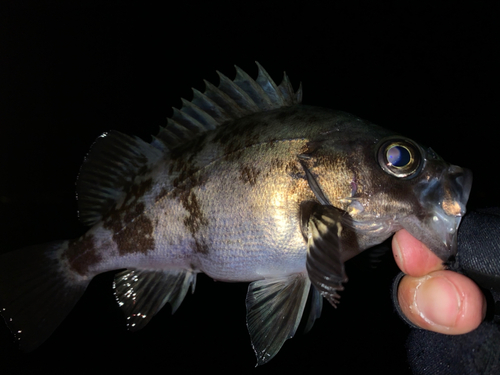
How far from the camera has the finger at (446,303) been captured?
2.40 ft

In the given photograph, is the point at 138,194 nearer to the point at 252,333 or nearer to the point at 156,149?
the point at 156,149

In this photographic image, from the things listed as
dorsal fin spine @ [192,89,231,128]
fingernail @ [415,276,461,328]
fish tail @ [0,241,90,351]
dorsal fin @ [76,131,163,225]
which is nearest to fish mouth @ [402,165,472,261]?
fingernail @ [415,276,461,328]

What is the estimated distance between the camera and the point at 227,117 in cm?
103

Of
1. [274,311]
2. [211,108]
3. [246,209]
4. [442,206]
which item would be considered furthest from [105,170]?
[442,206]

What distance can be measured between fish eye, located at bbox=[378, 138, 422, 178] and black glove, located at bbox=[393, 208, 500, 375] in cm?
26

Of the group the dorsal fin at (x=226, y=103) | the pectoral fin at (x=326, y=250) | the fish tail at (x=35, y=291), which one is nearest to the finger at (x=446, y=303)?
the pectoral fin at (x=326, y=250)

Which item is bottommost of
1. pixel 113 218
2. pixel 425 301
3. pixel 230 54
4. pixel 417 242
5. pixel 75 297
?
pixel 425 301

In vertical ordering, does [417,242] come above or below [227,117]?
below

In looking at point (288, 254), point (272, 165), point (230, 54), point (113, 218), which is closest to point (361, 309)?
point (288, 254)

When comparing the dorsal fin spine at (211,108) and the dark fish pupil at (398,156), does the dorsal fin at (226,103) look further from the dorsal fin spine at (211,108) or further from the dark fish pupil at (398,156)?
the dark fish pupil at (398,156)

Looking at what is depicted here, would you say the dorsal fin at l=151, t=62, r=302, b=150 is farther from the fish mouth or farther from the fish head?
the fish mouth

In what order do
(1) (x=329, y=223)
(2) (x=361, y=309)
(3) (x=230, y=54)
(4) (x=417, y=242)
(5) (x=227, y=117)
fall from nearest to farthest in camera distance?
1. (1) (x=329, y=223)
2. (4) (x=417, y=242)
3. (5) (x=227, y=117)
4. (2) (x=361, y=309)
5. (3) (x=230, y=54)

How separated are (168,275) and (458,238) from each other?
94cm

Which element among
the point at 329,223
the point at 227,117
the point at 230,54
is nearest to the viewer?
the point at 329,223
